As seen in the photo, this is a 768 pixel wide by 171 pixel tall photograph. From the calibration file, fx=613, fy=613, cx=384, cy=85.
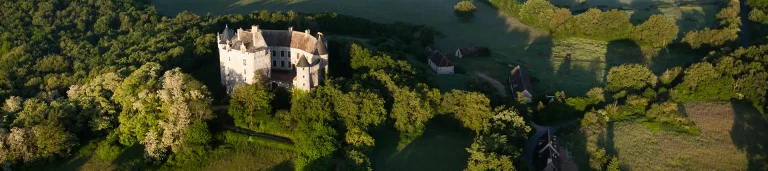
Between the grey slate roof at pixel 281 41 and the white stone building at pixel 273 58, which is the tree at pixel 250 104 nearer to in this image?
the white stone building at pixel 273 58

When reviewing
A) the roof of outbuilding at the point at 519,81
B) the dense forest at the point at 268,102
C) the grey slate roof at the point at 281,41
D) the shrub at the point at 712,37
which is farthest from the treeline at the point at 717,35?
the grey slate roof at the point at 281,41

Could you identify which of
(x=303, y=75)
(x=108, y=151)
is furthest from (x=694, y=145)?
(x=108, y=151)

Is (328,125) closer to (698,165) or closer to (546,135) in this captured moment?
(546,135)

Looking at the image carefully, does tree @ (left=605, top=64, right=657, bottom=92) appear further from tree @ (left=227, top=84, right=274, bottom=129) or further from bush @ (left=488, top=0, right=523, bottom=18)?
tree @ (left=227, top=84, right=274, bottom=129)

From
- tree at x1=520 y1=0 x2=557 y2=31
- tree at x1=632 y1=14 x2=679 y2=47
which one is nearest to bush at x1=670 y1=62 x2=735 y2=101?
tree at x1=632 y1=14 x2=679 y2=47

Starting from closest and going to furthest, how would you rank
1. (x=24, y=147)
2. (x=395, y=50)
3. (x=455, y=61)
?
(x=24, y=147) < (x=395, y=50) < (x=455, y=61)

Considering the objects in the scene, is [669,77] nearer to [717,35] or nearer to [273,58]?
[717,35]

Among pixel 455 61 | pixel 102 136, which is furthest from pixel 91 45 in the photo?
pixel 455 61
